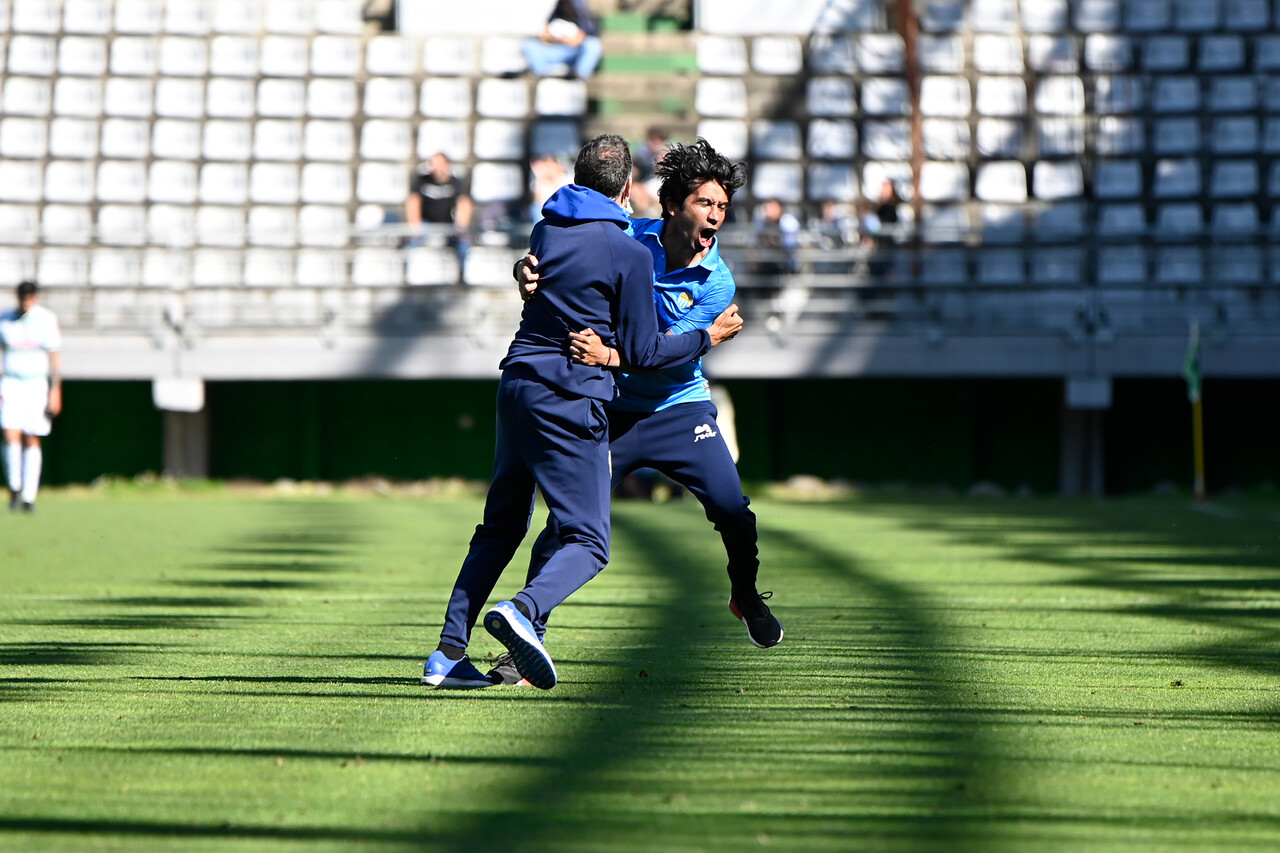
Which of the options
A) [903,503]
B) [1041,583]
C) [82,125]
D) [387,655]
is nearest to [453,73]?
[82,125]

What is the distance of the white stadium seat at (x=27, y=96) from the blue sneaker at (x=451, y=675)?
18483mm

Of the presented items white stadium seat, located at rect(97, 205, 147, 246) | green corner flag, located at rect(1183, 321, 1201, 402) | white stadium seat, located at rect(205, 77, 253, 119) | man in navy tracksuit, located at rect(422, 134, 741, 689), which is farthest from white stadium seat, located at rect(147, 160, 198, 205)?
man in navy tracksuit, located at rect(422, 134, 741, 689)

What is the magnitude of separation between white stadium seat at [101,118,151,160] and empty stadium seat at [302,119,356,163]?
2065mm

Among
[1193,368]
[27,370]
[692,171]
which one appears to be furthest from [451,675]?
[1193,368]

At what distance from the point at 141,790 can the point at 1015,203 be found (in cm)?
1826

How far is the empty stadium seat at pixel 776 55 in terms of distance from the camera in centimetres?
2156

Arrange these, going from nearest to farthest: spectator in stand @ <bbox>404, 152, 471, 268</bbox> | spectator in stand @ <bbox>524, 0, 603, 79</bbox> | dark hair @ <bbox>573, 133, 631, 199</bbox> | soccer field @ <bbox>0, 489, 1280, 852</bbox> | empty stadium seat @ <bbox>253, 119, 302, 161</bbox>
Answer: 1. soccer field @ <bbox>0, 489, 1280, 852</bbox>
2. dark hair @ <bbox>573, 133, 631, 199</bbox>
3. spectator in stand @ <bbox>404, 152, 471, 268</bbox>
4. spectator in stand @ <bbox>524, 0, 603, 79</bbox>
5. empty stadium seat @ <bbox>253, 119, 302, 161</bbox>

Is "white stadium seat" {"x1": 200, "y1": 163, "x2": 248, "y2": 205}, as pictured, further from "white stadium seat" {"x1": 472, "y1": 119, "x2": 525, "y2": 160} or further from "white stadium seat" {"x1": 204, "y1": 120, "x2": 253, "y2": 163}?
"white stadium seat" {"x1": 472, "y1": 119, "x2": 525, "y2": 160}

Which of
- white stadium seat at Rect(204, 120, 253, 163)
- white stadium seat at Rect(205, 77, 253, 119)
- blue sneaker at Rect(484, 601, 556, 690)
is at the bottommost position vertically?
blue sneaker at Rect(484, 601, 556, 690)

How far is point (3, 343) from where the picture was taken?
44.4ft

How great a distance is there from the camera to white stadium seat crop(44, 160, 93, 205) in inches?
817

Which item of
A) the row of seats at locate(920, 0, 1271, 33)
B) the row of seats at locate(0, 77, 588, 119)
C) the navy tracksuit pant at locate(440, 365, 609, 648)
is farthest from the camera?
the row of seats at locate(920, 0, 1271, 33)

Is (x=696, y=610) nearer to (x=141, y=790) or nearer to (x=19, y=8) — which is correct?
(x=141, y=790)

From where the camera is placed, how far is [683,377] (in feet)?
17.2
